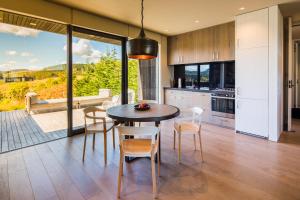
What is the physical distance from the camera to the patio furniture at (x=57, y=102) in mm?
4434

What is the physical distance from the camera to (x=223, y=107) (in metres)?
4.60

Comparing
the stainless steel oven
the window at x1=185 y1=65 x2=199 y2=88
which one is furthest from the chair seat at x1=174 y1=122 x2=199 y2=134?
the window at x1=185 y1=65 x2=199 y2=88

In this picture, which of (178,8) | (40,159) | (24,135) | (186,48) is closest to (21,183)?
(40,159)

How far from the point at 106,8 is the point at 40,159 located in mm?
3098

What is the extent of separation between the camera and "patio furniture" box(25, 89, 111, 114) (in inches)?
175

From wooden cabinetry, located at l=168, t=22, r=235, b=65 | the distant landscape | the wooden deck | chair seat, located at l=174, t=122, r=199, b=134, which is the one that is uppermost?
wooden cabinetry, located at l=168, t=22, r=235, b=65

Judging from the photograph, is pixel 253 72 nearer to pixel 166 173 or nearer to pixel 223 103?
pixel 223 103

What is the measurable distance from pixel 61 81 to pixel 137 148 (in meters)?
3.65

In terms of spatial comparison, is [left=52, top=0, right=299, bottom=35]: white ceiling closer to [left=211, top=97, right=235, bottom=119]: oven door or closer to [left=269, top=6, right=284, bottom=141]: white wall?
[left=269, top=6, right=284, bottom=141]: white wall

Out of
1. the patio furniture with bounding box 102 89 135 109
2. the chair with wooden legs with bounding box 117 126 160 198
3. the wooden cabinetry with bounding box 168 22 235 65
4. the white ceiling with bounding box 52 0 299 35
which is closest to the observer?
the chair with wooden legs with bounding box 117 126 160 198

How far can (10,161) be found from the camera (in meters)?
2.76

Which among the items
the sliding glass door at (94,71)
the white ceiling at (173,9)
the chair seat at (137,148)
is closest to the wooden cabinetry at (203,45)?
the white ceiling at (173,9)

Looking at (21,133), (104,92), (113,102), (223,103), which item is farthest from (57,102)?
(223,103)

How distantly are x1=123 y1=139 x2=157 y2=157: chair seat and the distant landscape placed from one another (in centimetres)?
259
